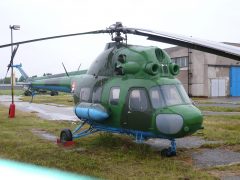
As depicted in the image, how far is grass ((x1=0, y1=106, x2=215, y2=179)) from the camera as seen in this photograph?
8758 mm

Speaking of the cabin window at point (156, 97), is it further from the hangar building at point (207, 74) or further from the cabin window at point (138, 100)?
the hangar building at point (207, 74)

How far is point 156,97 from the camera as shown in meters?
10.3

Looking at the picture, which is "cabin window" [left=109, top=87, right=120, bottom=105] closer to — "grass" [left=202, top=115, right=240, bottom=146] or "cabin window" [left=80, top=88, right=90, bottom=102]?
"cabin window" [left=80, top=88, right=90, bottom=102]

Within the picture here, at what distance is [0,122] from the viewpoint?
1964 centimetres

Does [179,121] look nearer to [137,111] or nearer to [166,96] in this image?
[166,96]

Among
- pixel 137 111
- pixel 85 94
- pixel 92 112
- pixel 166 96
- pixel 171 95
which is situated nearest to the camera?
pixel 166 96

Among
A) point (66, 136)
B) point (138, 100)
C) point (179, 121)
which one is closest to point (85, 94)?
point (66, 136)

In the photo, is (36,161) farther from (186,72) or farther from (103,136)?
(186,72)

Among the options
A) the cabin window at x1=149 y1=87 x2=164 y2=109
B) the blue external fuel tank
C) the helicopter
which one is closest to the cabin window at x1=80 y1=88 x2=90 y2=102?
the helicopter

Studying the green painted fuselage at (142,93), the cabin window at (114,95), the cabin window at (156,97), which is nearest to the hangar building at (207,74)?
the green painted fuselage at (142,93)

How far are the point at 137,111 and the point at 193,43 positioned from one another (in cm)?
261

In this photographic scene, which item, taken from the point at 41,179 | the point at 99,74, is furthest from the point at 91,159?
the point at 99,74

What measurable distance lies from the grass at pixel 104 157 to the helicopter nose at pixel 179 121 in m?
0.86

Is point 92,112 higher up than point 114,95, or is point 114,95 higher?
point 114,95
